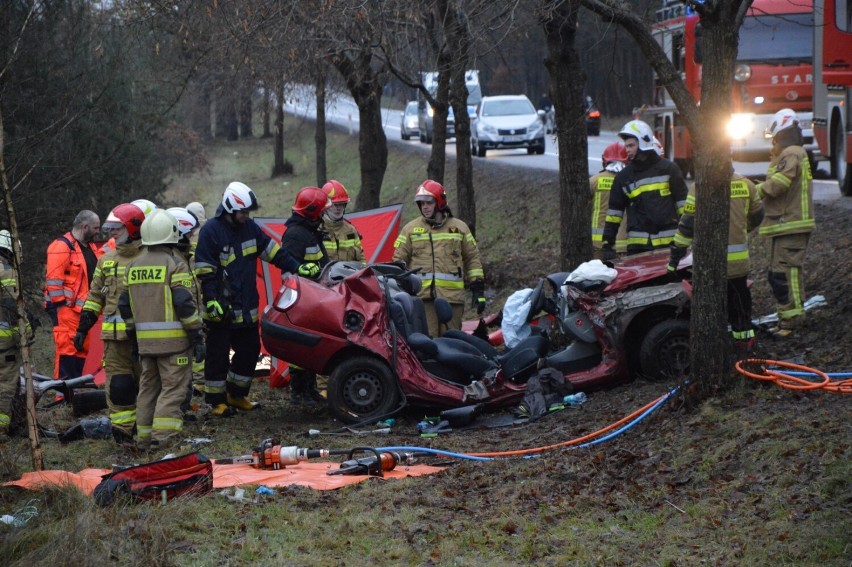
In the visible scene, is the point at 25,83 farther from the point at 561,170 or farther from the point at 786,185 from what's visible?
the point at 786,185

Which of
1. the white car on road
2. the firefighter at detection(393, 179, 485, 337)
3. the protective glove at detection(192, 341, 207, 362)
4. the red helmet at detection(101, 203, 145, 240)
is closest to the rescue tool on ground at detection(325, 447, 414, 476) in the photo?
the protective glove at detection(192, 341, 207, 362)

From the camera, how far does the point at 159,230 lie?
7.96 metres

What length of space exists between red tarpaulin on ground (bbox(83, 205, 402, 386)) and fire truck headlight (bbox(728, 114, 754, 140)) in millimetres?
9015

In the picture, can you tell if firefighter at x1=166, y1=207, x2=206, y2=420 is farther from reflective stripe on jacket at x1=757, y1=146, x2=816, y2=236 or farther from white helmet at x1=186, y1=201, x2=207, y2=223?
reflective stripe on jacket at x1=757, y1=146, x2=816, y2=236

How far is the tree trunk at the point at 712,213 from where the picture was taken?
7.00m

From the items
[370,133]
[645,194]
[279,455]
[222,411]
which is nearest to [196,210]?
[222,411]

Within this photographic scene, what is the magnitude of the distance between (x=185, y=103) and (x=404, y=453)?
29.1 metres

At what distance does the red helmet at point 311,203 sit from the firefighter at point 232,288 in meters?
0.45

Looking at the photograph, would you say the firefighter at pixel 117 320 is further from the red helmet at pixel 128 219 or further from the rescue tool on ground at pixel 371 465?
the rescue tool on ground at pixel 371 465

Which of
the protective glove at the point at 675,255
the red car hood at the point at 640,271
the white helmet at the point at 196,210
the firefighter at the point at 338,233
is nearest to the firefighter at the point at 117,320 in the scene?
the firefighter at the point at 338,233

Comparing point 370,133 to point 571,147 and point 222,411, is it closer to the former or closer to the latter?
point 571,147

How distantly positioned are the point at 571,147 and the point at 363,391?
351 centimetres

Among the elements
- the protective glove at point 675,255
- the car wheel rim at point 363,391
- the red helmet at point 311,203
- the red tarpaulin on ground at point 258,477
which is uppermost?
the red helmet at point 311,203

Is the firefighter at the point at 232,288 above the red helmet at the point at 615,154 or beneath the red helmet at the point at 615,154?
beneath
